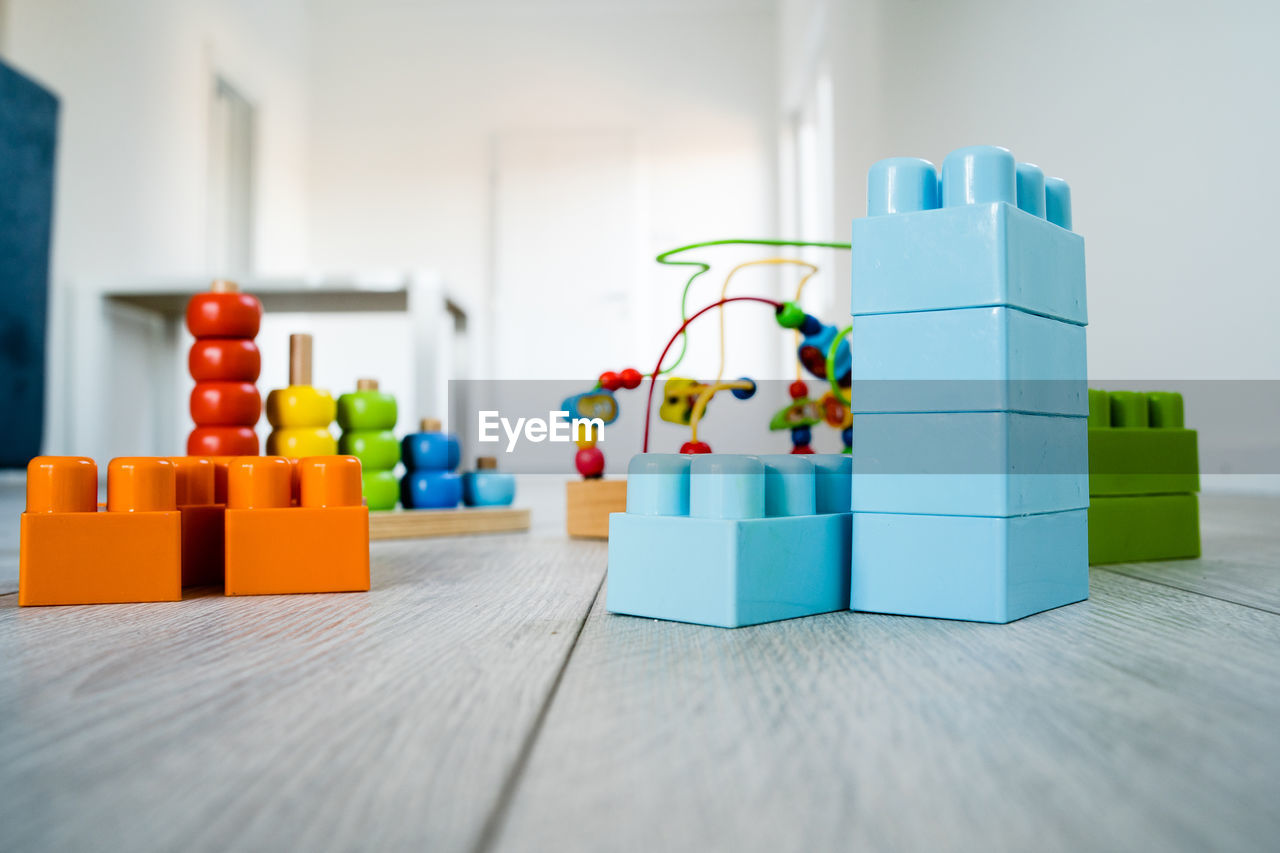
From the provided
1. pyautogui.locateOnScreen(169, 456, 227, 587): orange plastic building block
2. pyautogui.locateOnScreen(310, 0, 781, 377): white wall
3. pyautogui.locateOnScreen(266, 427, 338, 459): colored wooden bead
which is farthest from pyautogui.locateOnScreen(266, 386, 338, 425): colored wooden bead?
pyautogui.locateOnScreen(310, 0, 781, 377): white wall

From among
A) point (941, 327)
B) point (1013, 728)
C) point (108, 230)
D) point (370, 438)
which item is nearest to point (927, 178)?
point (941, 327)

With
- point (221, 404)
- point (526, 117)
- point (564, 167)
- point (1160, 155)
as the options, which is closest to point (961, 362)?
point (221, 404)

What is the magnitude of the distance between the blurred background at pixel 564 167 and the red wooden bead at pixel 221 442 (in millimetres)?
855

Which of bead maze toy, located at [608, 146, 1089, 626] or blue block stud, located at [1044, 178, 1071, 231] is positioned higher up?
blue block stud, located at [1044, 178, 1071, 231]

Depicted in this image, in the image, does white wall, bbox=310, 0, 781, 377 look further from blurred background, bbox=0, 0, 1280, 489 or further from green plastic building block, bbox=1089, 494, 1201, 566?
green plastic building block, bbox=1089, 494, 1201, 566

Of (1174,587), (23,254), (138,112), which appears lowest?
(1174,587)

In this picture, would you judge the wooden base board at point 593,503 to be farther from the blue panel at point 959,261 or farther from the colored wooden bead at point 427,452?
the blue panel at point 959,261

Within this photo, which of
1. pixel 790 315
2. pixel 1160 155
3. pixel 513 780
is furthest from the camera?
pixel 1160 155

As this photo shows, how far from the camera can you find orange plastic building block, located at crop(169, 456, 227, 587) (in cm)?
67

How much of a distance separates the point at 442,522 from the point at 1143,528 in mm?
765

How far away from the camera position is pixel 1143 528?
795 millimetres

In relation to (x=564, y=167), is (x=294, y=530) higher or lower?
lower

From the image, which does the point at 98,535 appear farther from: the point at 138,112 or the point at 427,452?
the point at 138,112

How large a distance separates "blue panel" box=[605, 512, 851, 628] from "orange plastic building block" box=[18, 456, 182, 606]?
292 mm
